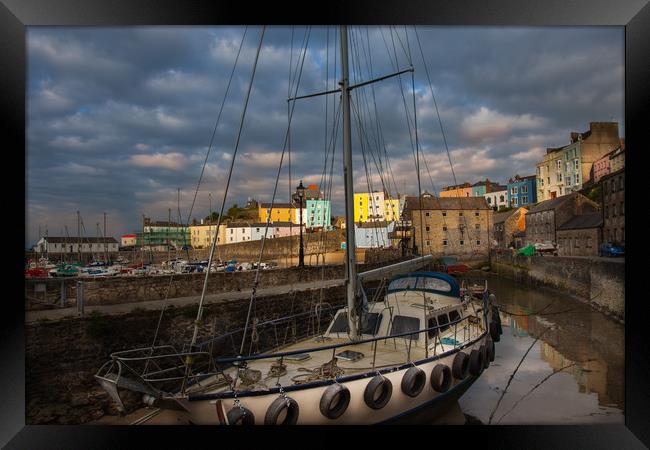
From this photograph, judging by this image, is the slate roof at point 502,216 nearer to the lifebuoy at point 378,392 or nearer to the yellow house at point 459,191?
the yellow house at point 459,191

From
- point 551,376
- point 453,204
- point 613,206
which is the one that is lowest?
point 551,376

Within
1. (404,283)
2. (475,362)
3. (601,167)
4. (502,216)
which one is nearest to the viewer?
(475,362)

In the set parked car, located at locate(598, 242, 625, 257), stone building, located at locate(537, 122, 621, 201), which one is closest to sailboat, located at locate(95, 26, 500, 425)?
stone building, located at locate(537, 122, 621, 201)

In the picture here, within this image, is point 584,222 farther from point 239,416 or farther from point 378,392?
point 239,416

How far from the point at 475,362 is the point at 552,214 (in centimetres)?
1737

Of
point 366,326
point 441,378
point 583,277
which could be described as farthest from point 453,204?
point 441,378

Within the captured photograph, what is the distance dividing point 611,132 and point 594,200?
26.2 ft

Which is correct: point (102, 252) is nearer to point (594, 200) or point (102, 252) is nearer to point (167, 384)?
point (167, 384)

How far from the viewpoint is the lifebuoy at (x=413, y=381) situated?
3.99 meters

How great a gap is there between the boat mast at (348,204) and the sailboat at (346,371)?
15mm

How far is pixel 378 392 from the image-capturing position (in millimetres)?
3816

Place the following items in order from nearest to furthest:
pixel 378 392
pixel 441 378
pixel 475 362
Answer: pixel 378 392 → pixel 441 378 → pixel 475 362

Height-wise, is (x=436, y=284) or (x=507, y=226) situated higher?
(x=507, y=226)
